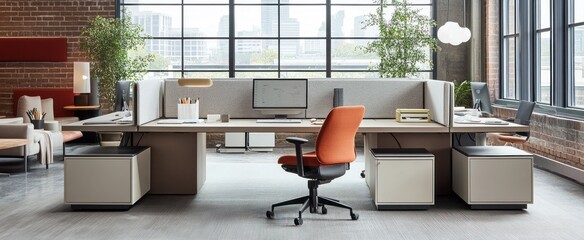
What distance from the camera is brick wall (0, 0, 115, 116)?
35.7 ft

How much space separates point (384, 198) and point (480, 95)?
3.39 m

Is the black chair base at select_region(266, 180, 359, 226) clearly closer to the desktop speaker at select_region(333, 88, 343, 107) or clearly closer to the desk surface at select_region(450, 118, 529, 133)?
the desk surface at select_region(450, 118, 529, 133)

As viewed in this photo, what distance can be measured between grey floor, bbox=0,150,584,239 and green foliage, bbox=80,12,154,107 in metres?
3.71

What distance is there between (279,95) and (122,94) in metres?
1.61

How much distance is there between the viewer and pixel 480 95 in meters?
8.34

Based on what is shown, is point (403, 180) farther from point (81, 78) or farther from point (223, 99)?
point (81, 78)

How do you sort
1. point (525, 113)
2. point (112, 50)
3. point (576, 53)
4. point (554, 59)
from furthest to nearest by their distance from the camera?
Result: 1. point (112, 50)
2. point (554, 59)
3. point (525, 113)
4. point (576, 53)

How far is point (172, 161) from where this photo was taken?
621cm

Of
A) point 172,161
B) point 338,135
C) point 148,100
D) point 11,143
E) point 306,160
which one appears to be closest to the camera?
point 338,135

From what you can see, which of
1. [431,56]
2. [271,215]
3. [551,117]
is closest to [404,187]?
→ [271,215]

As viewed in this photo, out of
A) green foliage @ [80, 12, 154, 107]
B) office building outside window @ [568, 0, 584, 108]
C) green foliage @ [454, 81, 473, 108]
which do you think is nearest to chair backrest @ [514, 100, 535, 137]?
office building outside window @ [568, 0, 584, 108]

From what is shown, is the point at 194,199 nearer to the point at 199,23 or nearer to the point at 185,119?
the point at 185,119

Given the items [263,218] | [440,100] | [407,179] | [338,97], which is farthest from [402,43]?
[263,218]

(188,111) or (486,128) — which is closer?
(486,128)
